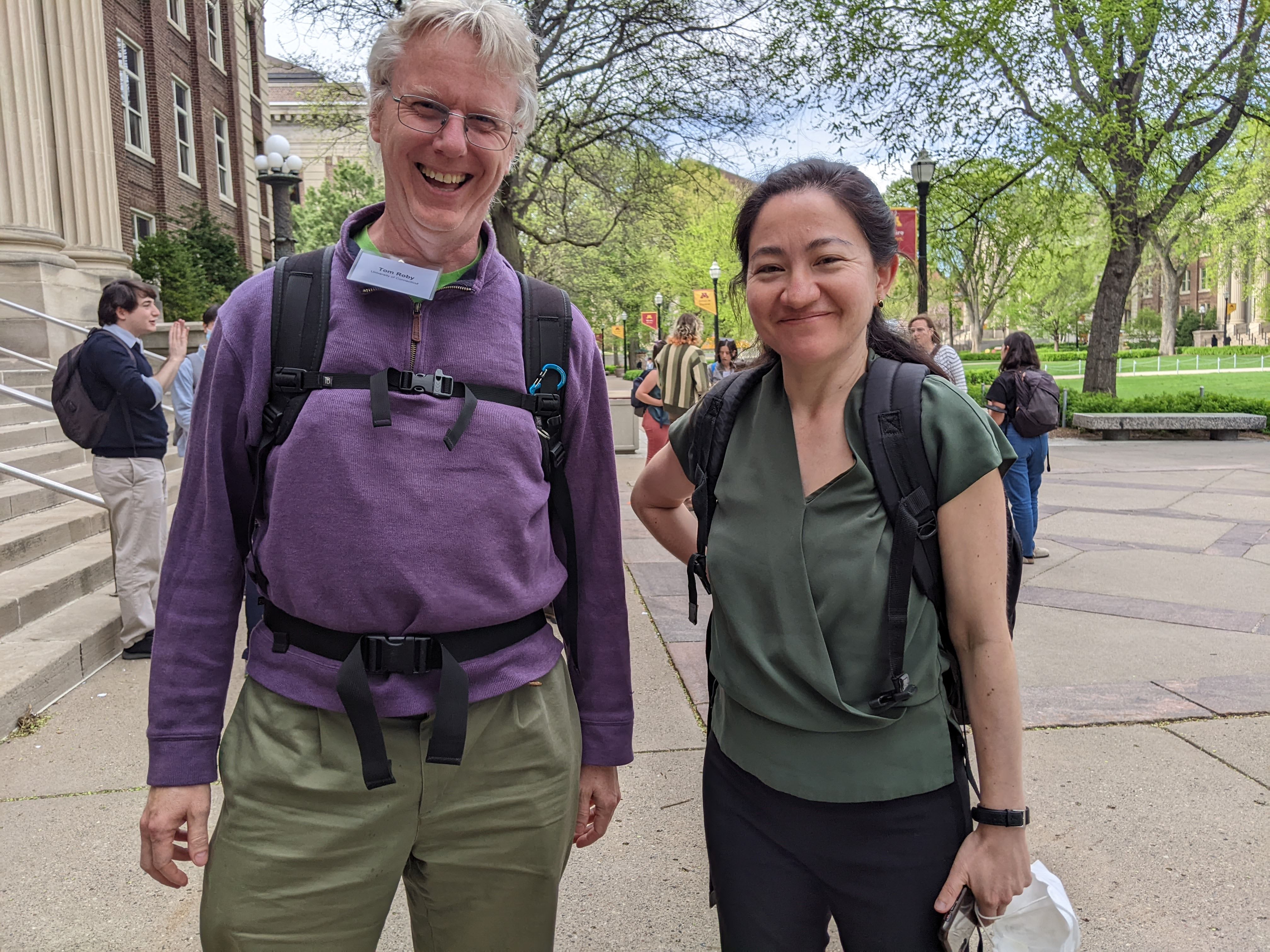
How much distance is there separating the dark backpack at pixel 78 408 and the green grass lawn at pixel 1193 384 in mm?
24271

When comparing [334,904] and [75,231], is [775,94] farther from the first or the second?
[334,904]

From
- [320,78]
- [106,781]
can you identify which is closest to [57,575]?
[106,781]

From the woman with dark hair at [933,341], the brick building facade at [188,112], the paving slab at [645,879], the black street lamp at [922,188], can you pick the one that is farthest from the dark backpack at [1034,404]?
the brick building facade at [188,112]

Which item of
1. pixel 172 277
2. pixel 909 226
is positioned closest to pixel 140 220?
pixel 172 277

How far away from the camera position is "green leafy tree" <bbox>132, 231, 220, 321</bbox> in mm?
16000

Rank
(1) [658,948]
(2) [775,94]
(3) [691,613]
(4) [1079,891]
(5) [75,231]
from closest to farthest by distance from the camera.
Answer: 1. (3) [691,613]
2. (1) [658,948]
3. (4) [1079,891]
4. (5) [75,231]
5. (2) [775,94]

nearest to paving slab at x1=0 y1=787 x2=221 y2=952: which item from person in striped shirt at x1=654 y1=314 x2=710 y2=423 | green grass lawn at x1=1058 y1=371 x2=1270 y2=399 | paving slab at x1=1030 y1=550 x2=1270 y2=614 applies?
paving slab at x1=1030 y1=550 x2=1270 y2=614

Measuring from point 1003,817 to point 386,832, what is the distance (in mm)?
1007

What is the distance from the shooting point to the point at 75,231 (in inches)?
566

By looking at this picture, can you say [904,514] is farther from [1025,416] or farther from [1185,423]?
[1185,423]

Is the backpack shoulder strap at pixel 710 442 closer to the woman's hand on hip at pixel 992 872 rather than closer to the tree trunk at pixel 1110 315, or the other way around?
the woman's hand on hip at pixel 992 872

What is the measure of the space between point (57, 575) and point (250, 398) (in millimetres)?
5242

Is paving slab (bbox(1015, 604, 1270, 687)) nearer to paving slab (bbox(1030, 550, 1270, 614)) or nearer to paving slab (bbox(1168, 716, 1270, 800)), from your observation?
paving slab (bbox(1168, 716, 1270, 800))

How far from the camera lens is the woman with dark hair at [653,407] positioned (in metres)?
9.97
